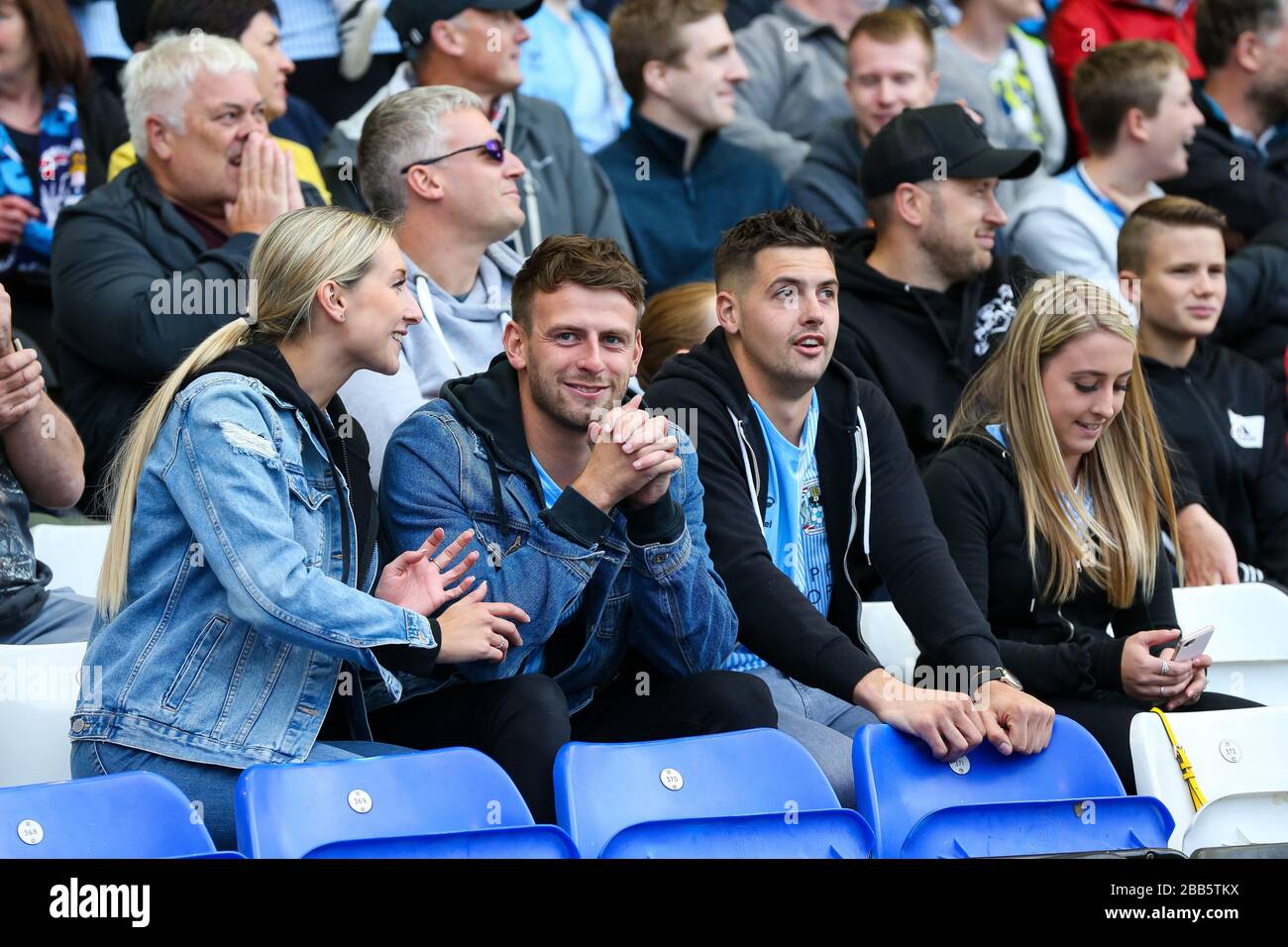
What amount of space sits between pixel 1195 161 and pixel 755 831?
13.8 feet

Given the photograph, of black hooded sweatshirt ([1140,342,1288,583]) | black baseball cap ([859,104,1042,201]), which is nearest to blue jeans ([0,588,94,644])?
black baseball cap ([859,104,1042,201])

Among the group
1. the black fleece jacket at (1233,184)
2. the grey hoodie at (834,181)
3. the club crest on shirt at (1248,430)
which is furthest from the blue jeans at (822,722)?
the black fleece jacket at (1233,184)

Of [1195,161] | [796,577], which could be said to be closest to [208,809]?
[796,577]

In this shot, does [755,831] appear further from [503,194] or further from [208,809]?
[503,194]

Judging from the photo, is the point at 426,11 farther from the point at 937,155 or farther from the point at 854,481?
the point at 854,481

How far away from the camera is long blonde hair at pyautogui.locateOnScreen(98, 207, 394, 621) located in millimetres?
2783

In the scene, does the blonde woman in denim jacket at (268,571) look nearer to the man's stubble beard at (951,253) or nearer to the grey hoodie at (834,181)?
the man's stubble beard at (951,253)

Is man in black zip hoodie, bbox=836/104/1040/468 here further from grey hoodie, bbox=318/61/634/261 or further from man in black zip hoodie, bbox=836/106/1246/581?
grey hoodie, bbox=318/61/634/261

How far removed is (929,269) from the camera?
4672 millimetres

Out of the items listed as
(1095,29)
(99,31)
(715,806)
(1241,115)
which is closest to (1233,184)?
(1241,115)

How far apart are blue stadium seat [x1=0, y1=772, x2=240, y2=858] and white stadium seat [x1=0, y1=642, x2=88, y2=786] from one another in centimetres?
61

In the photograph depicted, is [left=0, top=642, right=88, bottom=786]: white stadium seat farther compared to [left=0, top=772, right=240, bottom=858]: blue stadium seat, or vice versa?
[left=0, top=642, right=88, bottom=786]: white stadium seat

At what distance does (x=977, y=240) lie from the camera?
4637 millimetres

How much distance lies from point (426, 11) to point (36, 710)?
8.33 ft
